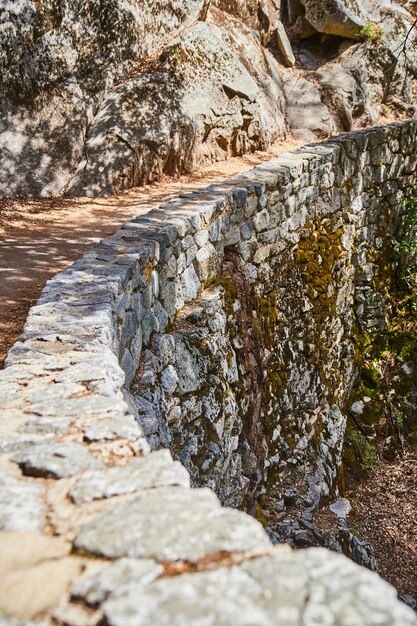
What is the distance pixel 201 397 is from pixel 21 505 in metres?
3.16

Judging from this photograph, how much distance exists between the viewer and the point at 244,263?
6246 millimetres

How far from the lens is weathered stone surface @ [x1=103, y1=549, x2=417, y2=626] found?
1.22 meters

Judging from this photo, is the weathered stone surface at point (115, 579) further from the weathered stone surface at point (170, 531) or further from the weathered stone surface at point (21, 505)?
the weathered stone surface at point (21, 505)

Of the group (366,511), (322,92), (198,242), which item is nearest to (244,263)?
(198,242)

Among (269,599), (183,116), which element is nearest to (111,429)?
(269,599)

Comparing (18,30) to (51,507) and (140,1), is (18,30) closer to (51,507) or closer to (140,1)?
(140,1)

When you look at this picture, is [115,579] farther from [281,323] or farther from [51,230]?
[51,230]

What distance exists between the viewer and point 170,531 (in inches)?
59.8

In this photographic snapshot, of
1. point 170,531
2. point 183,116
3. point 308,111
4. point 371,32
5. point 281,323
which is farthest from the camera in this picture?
point 371,32

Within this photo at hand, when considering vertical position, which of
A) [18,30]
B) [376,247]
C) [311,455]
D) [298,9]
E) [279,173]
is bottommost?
[311,455]

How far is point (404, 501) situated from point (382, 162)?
5.20 metres

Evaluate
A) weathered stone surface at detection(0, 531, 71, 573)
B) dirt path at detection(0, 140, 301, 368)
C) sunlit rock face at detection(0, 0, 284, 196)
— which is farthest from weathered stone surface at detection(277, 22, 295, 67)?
weathered stone surface at detection(0, 531, 71, 573)

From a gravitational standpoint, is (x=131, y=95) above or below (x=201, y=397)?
above

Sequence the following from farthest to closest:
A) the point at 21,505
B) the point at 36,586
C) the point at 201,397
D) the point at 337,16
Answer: the point at 337,16, the point at 201,397, the point at 21,505, the point at 36,586
